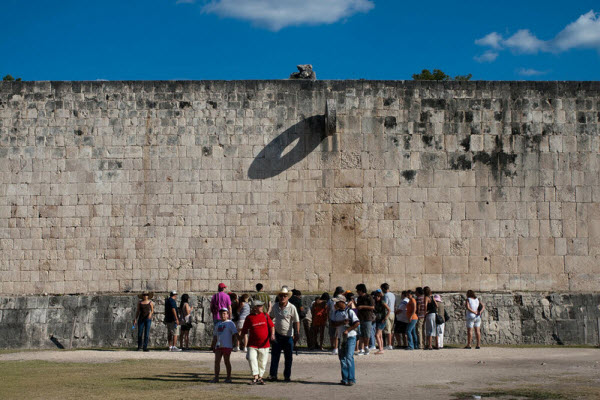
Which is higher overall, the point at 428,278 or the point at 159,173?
the point at 159,173

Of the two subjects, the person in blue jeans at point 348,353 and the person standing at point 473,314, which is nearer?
the person in blue jeans at point 348,353

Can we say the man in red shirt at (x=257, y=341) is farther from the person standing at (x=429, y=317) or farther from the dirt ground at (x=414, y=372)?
the person standing at (x=429, y=317)

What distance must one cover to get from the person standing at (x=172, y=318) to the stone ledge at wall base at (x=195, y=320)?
2.38ft

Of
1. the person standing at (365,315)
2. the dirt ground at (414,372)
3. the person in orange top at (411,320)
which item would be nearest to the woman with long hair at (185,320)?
the dirt ground at (414,372)

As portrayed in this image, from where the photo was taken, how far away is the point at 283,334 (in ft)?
40.4

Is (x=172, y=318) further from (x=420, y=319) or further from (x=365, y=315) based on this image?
(x=420, y=319)

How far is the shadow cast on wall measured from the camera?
1841cm

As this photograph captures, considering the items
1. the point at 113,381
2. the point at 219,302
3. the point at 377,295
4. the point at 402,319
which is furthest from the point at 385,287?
the point at 113,381

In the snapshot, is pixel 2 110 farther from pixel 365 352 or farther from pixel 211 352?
pixel 365 352

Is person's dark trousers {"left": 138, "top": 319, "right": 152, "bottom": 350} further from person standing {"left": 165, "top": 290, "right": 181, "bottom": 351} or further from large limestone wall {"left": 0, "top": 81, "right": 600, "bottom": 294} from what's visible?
large limestone wall {"left": 0, "top": 81, "right": 600, "bottom": 294}

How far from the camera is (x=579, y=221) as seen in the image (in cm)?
1833

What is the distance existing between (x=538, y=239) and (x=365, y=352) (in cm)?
545

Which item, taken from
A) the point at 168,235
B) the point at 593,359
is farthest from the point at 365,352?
the point at 168,235

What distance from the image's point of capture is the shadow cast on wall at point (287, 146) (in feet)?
60.4
